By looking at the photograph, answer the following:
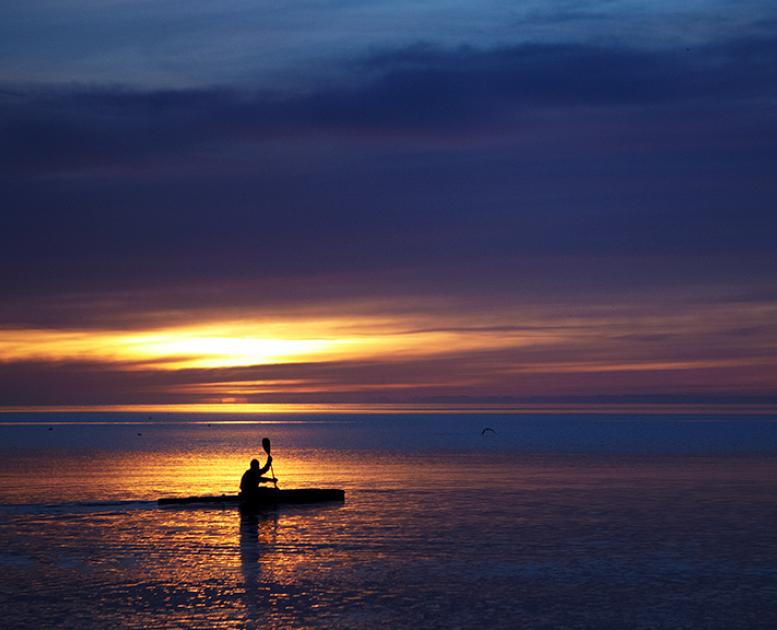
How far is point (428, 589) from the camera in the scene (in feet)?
87.0

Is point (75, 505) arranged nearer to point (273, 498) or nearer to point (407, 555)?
point (273, 498)

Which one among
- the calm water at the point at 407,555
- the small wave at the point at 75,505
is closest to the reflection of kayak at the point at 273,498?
the calm water at the point at 407,555

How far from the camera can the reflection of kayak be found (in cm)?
4450

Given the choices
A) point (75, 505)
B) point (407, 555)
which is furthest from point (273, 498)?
point (407, 555)

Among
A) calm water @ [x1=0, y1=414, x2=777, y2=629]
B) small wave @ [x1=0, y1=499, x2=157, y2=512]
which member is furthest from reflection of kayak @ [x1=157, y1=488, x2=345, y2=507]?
small wave @ [x1=0, y1=499, x2=157, y2=512]

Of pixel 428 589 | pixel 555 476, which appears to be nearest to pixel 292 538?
pixel 428 589

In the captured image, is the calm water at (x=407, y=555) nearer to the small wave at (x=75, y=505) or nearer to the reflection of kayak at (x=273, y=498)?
the small wave at (x=75, y=505)

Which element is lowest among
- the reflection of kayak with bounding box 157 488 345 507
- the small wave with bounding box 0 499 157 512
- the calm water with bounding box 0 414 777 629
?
the calm water with bounding box 0 414 777 629

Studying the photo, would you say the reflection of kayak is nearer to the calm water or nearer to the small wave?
the calm water

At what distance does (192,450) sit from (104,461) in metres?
28.2

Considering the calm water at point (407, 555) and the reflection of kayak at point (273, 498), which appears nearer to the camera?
the calm water at point (407, 555)

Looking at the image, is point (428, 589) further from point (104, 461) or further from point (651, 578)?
point (104, 461)

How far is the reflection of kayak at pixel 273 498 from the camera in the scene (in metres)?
44.5

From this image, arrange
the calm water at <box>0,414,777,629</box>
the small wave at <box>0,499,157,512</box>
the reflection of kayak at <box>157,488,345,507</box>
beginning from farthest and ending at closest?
the reflection of kayak at <box>157,488,345,507</box>
the small wave at <box>0,499,157,512</box>
the calm water at <box>0,414,777,629</box>
